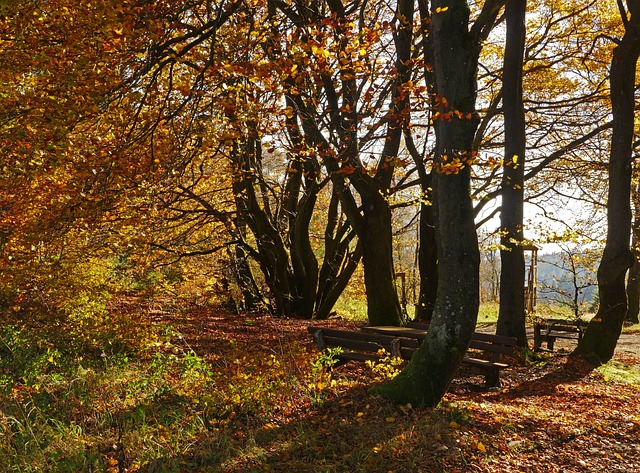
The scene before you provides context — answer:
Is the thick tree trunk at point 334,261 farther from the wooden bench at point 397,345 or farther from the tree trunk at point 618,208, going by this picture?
the tree trunk at point 618,208

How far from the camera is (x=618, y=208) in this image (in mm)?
9898

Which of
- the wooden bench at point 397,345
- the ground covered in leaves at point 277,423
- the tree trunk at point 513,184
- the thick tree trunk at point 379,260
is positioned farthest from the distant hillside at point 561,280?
the ground covered in leaves at point 277,423

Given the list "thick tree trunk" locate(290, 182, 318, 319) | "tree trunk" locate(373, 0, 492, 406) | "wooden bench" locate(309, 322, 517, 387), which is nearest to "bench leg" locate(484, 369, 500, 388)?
"wooden bench" locate(309, 322, 517, 387)

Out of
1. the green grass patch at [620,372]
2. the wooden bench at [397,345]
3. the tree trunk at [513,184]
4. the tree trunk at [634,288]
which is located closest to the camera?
the wooden bench at [397,345]

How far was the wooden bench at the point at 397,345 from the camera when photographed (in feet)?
26.1

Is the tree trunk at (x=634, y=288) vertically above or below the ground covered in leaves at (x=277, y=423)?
above

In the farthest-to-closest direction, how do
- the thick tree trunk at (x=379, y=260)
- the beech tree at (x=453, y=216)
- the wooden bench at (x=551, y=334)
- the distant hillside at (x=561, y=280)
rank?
the distant hillside at (x=561, y=280) < the wooden bench at (x=551, y=334) < the thick tree trunk at (x=379, y=260) < the beech tree at (x=453, y=216)

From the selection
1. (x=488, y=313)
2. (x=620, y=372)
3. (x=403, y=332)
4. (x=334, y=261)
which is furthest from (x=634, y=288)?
(x=403, y=332)

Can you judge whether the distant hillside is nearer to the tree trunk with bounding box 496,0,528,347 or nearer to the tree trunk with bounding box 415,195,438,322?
the tree trunk with bounding box 415,195,438,322

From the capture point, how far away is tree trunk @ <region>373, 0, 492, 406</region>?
19.2 ft

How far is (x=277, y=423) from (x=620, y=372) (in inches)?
288

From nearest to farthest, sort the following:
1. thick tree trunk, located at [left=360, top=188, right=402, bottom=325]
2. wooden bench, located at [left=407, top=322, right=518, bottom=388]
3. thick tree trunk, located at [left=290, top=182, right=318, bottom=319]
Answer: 1. wooden bench, located at [left=407, top=322, right=518, bottom=388]
2. thick tree trunk, located at [left=360, top=188, right=402, bottom=325]
3. thick tree trunk, located at [left=290, top=182, right=318, bottom=319]

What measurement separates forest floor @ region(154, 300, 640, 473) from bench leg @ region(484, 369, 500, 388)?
131mm

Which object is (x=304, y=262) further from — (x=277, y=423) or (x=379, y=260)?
(x=277, y=423)
